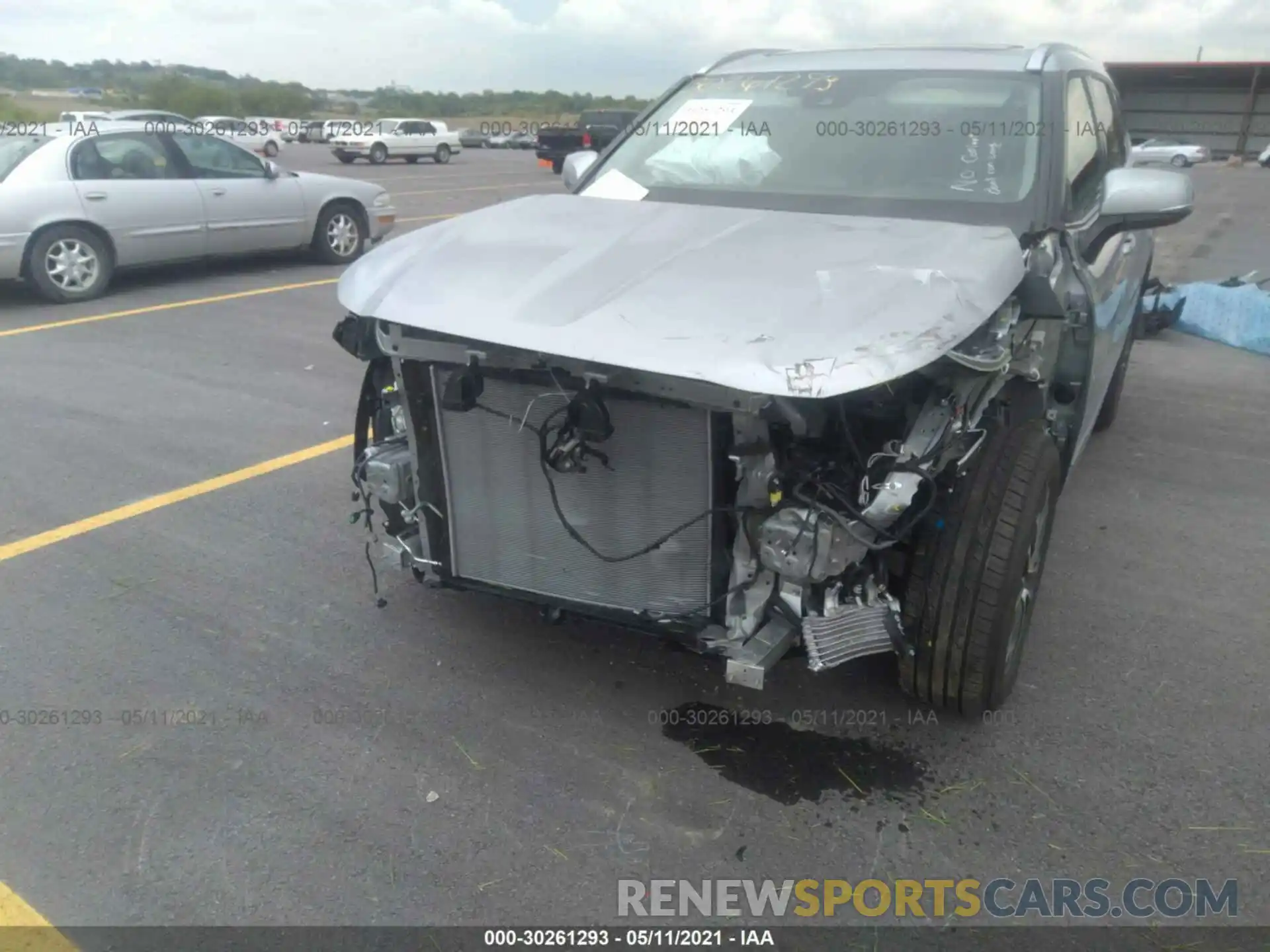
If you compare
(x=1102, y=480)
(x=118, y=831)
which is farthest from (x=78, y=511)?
(x=1102, y=480)

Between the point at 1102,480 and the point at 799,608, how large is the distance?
3.10m

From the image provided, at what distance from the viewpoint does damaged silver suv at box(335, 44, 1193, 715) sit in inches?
99.7

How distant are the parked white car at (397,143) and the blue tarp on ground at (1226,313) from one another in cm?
2753

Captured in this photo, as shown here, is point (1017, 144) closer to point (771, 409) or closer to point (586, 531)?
point (771, 409)

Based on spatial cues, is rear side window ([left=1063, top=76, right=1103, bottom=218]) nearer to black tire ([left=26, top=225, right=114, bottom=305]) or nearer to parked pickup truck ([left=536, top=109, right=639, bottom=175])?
black tire ([left=26, top=225, right=114, bottom=305])

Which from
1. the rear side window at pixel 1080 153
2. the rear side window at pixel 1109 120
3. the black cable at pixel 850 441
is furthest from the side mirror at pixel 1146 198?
the black cable at pixel 850 441

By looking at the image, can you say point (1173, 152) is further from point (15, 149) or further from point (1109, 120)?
point (15, 149)

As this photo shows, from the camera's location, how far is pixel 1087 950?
2334 millimetres

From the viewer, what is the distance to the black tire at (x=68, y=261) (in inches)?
336

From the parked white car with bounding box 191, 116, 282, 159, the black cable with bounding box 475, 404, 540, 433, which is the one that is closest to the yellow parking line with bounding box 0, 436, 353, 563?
the black cable with bounding box 475, 404, 540, 433

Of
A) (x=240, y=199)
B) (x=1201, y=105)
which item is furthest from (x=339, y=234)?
(x=1201, y=105)

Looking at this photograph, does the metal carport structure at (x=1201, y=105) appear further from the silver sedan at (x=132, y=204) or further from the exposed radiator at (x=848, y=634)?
the exposed radiator at (x=848, y=634)

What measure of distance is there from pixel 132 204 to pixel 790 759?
8.51 m

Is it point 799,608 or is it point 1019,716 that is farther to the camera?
point 1019,716
